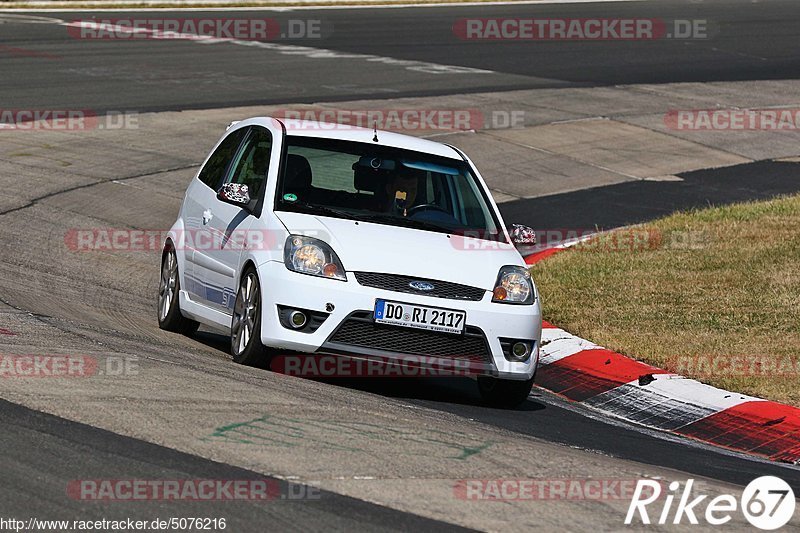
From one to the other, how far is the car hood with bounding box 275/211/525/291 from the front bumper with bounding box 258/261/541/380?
0.50 feet

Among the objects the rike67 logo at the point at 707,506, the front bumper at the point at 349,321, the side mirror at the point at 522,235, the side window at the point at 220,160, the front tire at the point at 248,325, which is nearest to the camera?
the rike67 logo at the point at 707,506

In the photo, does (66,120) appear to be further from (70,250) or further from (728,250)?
(728,250)

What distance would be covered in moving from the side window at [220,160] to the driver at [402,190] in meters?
1.38

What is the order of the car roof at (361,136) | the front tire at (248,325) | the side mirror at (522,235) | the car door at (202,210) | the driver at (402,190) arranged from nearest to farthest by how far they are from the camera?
the front tire at (248,325)
the driver at (402,190)
the side mirror at (522,235)
the car roof at (361,136)
the car door at (202,210)

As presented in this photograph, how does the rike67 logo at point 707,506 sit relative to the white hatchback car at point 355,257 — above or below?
below

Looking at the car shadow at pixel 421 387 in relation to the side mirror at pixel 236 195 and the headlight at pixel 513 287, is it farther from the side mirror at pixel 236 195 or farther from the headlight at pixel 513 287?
the side mirror at pixel 236 195

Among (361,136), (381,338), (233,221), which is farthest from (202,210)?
(381,338)

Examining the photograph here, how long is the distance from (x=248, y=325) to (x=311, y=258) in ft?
2.15

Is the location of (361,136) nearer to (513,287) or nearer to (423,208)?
(423,208)

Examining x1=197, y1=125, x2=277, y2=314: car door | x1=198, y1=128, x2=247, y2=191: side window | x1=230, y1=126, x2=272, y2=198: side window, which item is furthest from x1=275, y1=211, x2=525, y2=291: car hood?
x1=198, y1=128, x2=247, y2=191: side window

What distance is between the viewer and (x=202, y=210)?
10.2 metres

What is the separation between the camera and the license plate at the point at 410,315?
333 inches

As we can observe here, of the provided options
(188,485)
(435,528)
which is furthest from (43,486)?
(435,528)

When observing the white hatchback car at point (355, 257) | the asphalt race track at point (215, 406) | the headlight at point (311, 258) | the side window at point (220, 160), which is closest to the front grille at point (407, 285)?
the white hatchback car at point (355, 257)
